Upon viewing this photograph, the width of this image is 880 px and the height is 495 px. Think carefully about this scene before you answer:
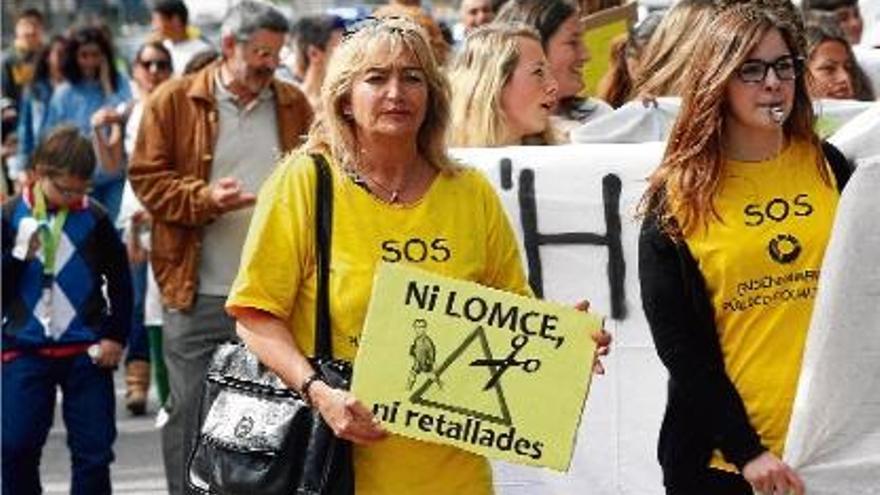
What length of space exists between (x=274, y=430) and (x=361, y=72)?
74cm

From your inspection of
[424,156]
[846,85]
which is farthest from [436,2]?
[424,156]

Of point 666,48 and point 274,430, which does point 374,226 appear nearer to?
point 274,430

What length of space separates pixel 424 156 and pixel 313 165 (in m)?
0.25

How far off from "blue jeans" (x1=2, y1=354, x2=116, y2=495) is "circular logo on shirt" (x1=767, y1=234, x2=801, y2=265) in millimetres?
4547

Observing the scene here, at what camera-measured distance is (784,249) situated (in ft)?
17.5

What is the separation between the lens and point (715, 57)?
214 inches

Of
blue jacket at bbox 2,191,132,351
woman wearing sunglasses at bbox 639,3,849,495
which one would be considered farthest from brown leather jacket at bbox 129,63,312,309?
woman wearing sunglasses at bbox 639,3,849,495

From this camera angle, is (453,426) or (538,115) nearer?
(453,426)

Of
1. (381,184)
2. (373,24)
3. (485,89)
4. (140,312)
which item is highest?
(373,24)

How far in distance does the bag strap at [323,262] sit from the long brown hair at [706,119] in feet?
2.08

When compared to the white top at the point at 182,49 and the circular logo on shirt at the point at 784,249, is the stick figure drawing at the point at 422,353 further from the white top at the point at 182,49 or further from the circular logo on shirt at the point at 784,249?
the white top at the point at 182,49

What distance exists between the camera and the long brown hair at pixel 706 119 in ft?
17.7

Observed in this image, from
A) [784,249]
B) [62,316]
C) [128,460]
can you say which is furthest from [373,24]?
[128,460]

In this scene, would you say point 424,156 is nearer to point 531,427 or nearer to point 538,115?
point 531,427
